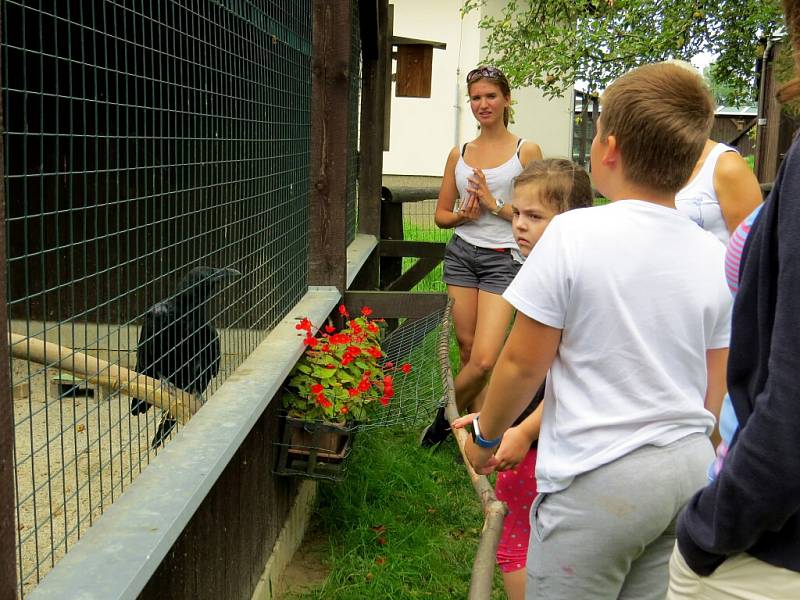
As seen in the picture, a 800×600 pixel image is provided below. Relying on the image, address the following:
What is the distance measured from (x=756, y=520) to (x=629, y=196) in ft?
2.95

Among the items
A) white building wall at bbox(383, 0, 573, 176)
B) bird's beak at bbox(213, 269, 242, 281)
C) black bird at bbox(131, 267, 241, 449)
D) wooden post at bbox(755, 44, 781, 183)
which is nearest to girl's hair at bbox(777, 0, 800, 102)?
black bird at bbox(131, 267, 241, 449)

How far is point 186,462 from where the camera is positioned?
2.36 m

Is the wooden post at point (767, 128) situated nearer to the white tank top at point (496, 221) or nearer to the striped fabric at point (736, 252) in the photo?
the white tank top at point (496, 221)

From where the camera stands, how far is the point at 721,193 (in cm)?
338

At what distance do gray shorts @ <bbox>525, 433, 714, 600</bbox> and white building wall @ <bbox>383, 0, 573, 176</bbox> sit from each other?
15.4 m

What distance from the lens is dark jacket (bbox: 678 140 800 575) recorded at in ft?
3.94

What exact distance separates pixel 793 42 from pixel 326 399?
8.58ft

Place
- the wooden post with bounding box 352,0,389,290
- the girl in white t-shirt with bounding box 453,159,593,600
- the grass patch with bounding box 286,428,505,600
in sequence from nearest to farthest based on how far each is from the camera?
1. the girl in white t-shirt with bounding box 453,159,593,600
2. the grass patch with bounding box 286,428,505,600
3. the wooden post with bounding box 352,0,389,290

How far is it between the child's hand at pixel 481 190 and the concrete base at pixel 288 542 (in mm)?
1570

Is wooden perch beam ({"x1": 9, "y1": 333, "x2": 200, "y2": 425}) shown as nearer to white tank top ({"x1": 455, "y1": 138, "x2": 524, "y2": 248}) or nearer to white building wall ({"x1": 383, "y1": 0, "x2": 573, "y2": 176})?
white tank top ({"x1": 455, "y1": 138, "x2": 524, "y2": 248})

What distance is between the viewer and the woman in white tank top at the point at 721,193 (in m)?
3.37

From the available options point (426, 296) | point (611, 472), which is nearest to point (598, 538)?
point (611, 472)

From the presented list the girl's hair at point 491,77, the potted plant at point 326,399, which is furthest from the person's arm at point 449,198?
the potted plant at point 326,399

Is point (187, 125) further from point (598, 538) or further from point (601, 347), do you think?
Answer: point (598, 538)
